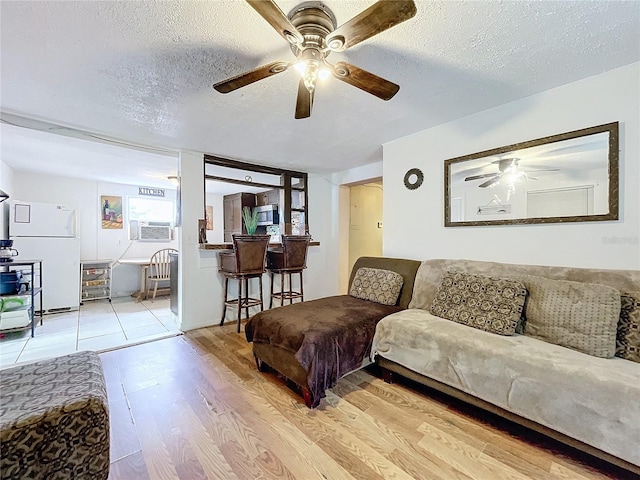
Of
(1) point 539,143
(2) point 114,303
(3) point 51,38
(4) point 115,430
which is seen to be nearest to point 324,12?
(3) point 51,38

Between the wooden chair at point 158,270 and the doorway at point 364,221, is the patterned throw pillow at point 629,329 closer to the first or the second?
the doorway at point 364,221

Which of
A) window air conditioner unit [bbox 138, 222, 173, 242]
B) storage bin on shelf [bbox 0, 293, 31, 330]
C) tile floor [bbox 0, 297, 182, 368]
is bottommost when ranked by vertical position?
tile floor [bbox 0, 297, 182, 368]

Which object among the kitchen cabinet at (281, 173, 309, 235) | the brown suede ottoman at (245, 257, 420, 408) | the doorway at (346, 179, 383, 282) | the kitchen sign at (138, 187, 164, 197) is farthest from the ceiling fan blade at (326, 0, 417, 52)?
the kitchen sign at (138, 187, 164, 197)

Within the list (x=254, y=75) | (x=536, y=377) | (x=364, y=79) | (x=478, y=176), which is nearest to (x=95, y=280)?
(x=254, y=75)

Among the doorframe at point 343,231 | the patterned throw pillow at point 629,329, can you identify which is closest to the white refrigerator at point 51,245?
the doorframe at point 343,231

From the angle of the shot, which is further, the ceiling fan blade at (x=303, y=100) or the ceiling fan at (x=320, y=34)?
the ceiling fan blade at (x=303, y=100)

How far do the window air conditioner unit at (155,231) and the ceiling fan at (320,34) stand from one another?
16.1 feet

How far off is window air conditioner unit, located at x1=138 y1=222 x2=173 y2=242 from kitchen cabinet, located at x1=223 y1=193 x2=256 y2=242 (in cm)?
116

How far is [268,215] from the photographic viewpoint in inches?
214

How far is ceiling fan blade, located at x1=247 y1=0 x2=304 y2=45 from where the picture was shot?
1029 mm

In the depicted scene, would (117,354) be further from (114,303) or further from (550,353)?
(550,353)

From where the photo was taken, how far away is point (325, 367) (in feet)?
6.18

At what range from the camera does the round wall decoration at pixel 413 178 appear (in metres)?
2.93

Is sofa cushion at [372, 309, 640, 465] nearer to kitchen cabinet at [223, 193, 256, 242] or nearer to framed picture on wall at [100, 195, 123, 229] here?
kitchen cabinet at [223, 193, 256, 242]
